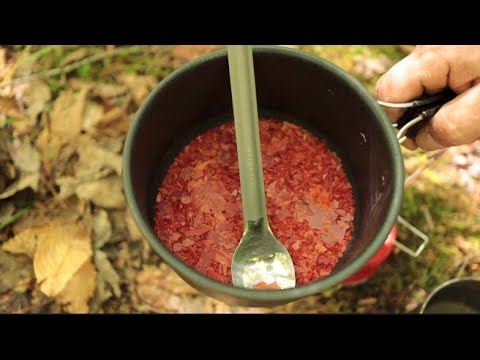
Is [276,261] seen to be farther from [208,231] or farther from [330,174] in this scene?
[330,174]

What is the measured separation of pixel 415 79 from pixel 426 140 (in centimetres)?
14

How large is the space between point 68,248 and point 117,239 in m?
0.14

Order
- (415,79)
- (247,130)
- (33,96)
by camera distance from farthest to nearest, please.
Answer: (33,96) → (415,79) → (247,130)

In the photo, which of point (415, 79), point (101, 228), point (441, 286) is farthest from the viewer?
point (101, 228)

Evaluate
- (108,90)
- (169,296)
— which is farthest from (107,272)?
(108,90)

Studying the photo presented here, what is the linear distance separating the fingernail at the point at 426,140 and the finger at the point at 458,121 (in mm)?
12

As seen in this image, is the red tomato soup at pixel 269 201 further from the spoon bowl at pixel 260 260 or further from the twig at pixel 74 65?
the twig at pixel 74 65

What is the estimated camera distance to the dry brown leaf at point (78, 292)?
142cm

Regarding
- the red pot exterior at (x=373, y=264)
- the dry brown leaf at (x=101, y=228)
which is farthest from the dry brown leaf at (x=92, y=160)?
the red pot exterior at (x=373, y=264)

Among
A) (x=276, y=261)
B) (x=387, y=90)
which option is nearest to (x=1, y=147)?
(x=276, y=261)

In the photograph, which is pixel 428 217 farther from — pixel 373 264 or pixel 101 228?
pixel 101 228

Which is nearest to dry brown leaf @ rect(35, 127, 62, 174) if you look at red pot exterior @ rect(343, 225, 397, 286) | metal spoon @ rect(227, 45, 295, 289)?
metal spoon @ rect(227, 45, 295, 289)

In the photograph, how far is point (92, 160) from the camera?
1.53 meters

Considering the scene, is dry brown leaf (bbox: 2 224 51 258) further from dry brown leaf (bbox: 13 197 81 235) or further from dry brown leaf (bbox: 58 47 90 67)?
dry brown leaf (bbox: 58 47 90 67)
